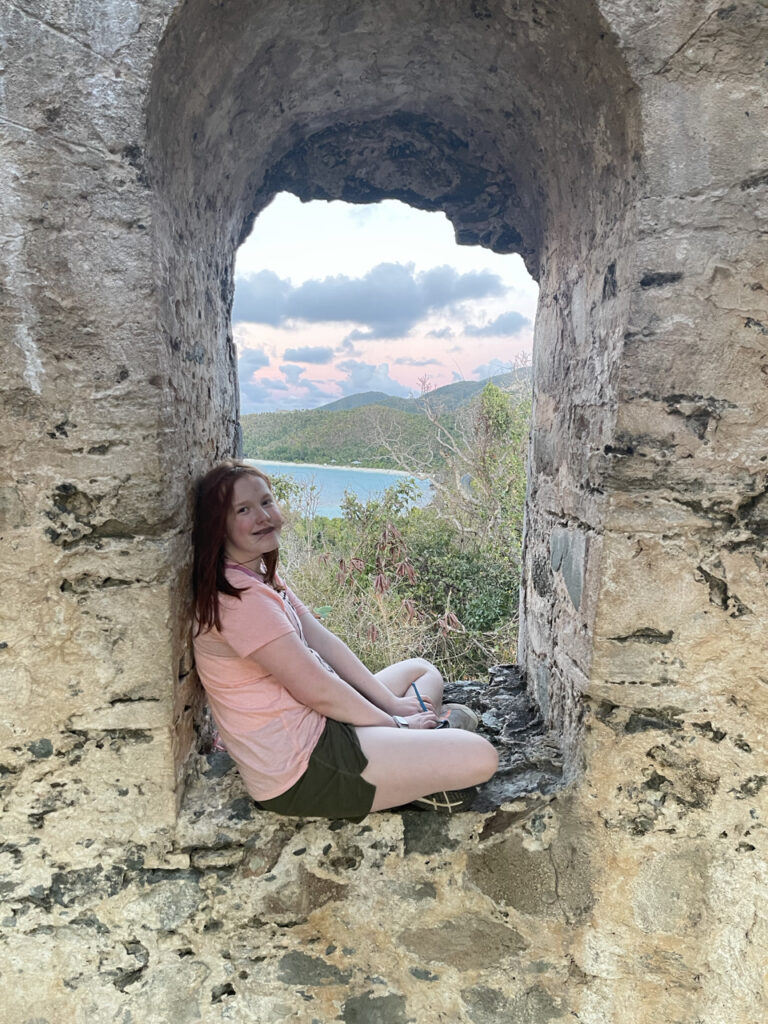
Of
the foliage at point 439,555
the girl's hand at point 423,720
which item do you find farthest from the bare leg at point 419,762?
the foliage at point 439,555

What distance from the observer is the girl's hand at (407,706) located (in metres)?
1.84

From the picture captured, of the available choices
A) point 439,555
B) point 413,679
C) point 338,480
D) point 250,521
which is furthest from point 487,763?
point 338,480

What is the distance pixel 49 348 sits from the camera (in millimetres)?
1350

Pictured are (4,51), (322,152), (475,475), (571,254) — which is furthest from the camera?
(475,475)

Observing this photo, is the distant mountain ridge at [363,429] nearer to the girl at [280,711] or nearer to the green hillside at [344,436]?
the green hillside at [344,436]

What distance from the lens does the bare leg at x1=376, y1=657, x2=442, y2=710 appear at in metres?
1.98

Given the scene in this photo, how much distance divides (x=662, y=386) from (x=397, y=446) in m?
6.37

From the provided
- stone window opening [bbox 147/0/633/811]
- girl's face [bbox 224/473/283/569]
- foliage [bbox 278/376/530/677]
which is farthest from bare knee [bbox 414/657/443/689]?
foliage [bbox 278/376/530/677]

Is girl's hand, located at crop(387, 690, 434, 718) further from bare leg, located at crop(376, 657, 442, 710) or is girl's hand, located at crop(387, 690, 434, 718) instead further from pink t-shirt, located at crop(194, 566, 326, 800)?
pink t-shirt, located at crop(194, 566, 326, 800)

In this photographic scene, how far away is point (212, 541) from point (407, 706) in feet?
2.58

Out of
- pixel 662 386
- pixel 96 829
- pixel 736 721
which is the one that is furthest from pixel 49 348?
pixel 736 721

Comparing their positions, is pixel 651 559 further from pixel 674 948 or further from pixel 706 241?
pixel 674 948

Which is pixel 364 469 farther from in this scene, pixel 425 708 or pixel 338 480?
pixel 425 708

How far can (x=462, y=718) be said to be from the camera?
1896mm
